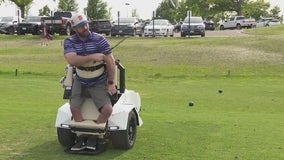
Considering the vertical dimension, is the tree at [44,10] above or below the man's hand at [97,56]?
above

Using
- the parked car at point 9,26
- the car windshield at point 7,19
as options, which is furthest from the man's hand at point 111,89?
the car windshield at point 7,19

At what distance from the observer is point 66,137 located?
760cm

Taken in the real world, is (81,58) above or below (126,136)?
above

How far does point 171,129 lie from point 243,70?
14.5m

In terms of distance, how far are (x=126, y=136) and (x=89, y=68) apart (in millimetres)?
1141

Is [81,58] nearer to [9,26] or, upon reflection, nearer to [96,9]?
[9,26]

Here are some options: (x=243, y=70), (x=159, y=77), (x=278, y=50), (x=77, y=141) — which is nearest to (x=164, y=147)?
(x=77, y=141)

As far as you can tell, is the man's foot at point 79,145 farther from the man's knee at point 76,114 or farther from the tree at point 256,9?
the tree at point 256,9

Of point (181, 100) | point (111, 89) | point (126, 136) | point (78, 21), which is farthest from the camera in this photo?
point (181, 100)

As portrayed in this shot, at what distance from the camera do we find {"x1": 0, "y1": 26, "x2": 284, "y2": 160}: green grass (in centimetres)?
774

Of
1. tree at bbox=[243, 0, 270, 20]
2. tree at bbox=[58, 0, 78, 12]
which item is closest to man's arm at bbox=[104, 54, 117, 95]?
tree at bbox=[58, 0, 78, 12]

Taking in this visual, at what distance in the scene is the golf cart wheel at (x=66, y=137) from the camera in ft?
24.8

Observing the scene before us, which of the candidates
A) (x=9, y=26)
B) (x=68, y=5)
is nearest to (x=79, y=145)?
(x=9, y=26)

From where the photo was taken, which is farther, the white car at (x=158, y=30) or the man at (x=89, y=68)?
the white car at (x=158, y=30)
